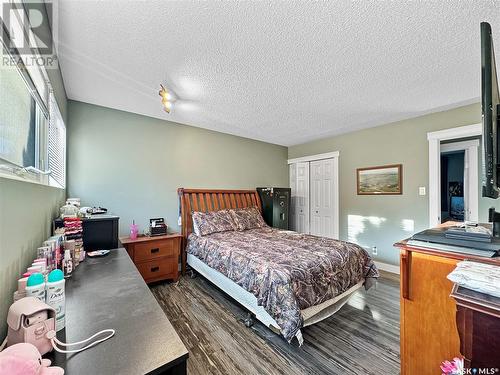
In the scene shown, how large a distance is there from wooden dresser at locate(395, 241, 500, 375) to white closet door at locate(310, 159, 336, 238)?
3.19 meters

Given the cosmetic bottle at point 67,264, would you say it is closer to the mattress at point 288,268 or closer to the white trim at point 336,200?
the mattress at point 288,268

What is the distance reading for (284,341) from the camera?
1.84 m

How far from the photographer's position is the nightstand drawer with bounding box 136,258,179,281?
2.78 m

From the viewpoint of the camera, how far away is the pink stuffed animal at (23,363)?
50 cm

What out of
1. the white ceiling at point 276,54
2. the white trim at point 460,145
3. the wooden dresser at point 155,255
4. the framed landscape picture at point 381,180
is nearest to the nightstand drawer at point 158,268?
the wooden dresser at point 155,255

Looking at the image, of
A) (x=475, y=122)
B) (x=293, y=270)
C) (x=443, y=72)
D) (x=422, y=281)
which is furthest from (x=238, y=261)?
(x=475, y=122)

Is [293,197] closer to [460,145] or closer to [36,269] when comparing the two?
[460,145]

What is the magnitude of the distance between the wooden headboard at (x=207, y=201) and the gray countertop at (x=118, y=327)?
6.63 ft

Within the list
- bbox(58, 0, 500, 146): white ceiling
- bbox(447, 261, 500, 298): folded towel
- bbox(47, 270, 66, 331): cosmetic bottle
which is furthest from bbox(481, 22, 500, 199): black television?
bbox(47, 270, 66, 331): cosmetic bottle

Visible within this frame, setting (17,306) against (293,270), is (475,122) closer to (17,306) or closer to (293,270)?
(293,270)

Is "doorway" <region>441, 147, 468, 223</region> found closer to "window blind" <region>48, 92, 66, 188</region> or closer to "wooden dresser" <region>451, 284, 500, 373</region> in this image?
"wooden dresser" <region>451, 284, 500, 373</region>

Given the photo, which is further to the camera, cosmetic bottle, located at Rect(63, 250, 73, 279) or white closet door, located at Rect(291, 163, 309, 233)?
white closet door, located at Rect(291, 163, 309, 233)

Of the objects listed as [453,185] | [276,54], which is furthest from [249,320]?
[453,185]

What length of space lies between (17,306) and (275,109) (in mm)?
3026
